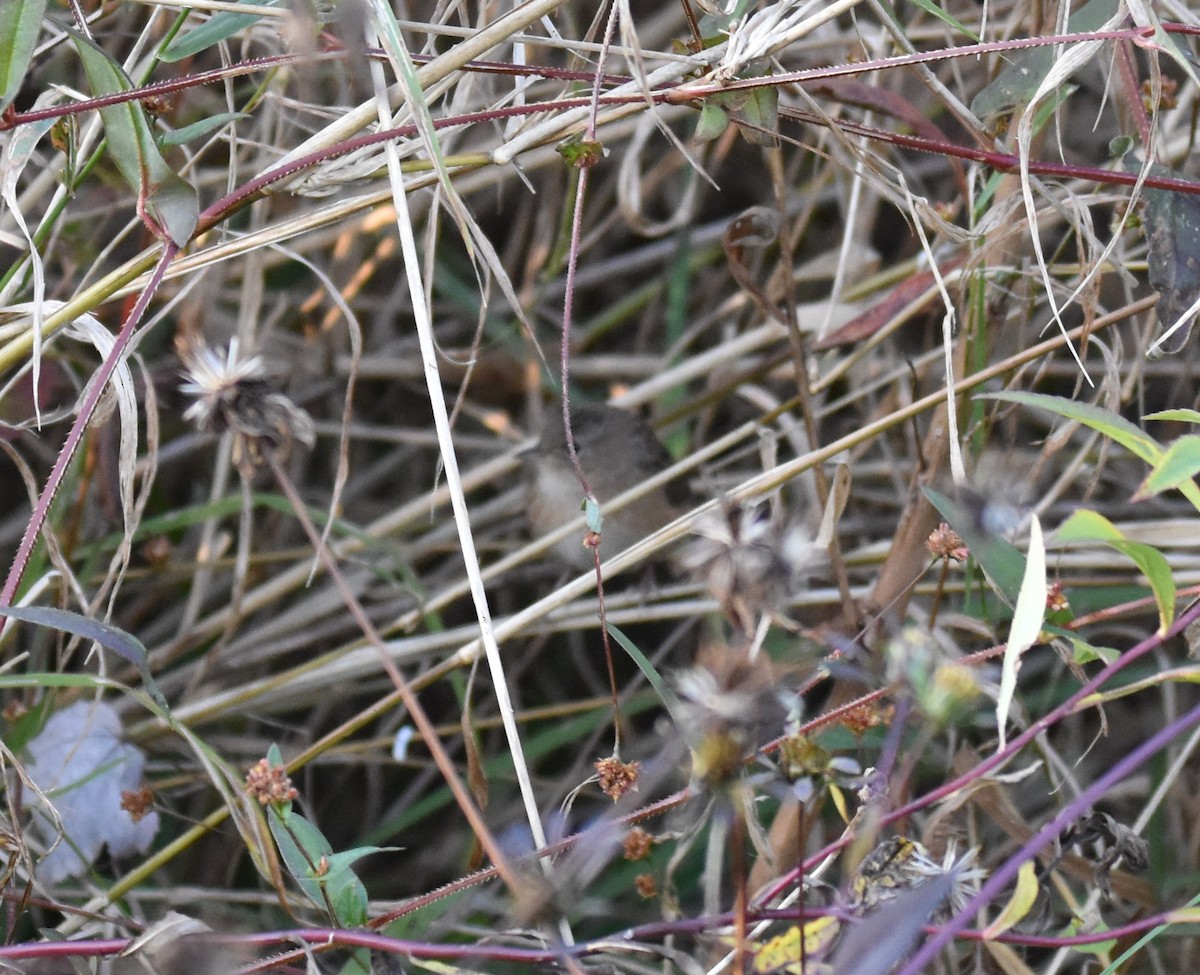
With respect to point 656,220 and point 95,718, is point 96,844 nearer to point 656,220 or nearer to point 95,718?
point 95,718

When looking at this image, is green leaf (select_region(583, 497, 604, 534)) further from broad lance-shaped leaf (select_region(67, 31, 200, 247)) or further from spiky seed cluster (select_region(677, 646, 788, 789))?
broad lance-shaped leaf (select_region(67, 31, 200, 247))

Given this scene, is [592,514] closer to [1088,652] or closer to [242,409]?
[242,409]

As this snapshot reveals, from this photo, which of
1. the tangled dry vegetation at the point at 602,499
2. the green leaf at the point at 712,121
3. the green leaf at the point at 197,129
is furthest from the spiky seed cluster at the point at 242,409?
the green leaf at the point at 712,121

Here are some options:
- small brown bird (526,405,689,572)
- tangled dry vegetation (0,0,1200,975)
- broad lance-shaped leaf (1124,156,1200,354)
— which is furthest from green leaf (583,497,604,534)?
small brown bird (526,405,689,572)

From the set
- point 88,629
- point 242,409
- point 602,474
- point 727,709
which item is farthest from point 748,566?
point 602,474

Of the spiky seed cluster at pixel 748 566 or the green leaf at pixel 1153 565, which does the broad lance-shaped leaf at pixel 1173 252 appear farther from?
the spiky seed cluster at pixel 748 566

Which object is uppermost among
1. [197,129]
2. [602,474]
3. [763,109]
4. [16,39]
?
[16,39]

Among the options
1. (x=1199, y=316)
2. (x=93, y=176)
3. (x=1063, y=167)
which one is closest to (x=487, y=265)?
(x=1063, y=167)
